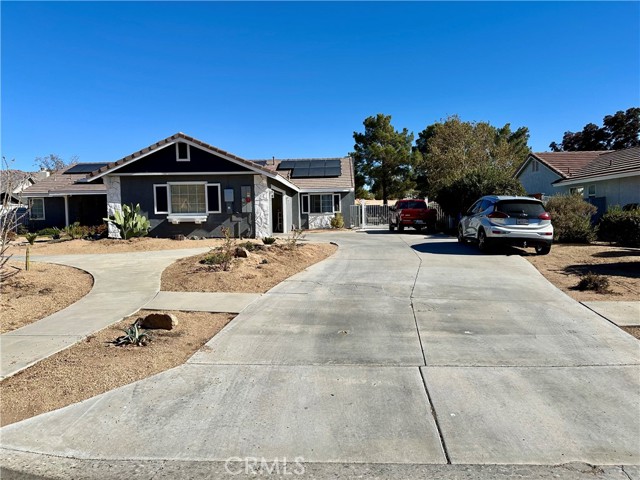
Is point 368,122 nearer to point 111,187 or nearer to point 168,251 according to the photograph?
point 111,187

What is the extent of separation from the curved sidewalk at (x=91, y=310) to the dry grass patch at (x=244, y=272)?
17.5 inches

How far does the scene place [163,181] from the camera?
66.3ft

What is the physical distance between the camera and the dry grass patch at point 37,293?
7182 millimetres

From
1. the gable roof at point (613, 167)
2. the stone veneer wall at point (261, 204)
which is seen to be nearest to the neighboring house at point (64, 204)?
the stone veneer wall at point (261, 204)

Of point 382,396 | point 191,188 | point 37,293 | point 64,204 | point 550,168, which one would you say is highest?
point 550,168

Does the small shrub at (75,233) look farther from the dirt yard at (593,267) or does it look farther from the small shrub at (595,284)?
the small shrub at (595,284)

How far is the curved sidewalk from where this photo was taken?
18.0ft

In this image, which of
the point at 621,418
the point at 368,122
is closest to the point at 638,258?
the point at 621,418

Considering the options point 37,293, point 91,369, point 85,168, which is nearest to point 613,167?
point 37,293

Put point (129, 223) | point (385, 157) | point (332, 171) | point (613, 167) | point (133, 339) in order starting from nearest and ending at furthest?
point (133, 339)
point (129, 223)
point (613, 167)
point (332, 171)
point (385, 157)

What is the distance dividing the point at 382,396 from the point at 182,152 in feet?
57.7

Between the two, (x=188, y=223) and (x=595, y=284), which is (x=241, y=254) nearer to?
(x=595, y=284)

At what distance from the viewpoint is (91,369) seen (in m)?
4.97

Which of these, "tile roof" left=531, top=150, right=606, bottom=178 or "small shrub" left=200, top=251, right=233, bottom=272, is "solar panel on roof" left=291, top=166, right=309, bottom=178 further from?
"small shrub" left=200, top=251, right=233, bottom=272
